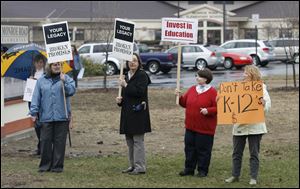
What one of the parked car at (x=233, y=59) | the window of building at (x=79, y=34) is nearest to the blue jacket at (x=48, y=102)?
the parked car at (x=233, y=59)

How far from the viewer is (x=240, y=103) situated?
348 inches

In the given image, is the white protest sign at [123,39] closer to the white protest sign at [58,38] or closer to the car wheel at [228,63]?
the white protest sign at [58,38]

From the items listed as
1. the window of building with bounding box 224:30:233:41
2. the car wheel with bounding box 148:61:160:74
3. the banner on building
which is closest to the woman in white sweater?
the banner on building

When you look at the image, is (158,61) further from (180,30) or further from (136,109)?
(136,109)

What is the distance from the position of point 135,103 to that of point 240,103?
4.96 ft

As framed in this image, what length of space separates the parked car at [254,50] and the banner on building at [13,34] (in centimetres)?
2661

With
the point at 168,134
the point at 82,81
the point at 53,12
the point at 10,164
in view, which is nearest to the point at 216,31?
the point at 53,12

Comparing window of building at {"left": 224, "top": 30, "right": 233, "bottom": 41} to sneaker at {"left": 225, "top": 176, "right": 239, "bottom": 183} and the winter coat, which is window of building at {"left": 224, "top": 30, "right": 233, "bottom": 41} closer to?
the winter coat

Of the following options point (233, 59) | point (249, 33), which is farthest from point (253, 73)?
point (249, 33)

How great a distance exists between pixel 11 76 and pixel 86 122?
3372mm

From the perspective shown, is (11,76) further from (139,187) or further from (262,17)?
(262,17)

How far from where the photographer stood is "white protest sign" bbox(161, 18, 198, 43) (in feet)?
32.2

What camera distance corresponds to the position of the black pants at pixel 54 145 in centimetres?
958

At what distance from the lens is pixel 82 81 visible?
30938 millimetres
